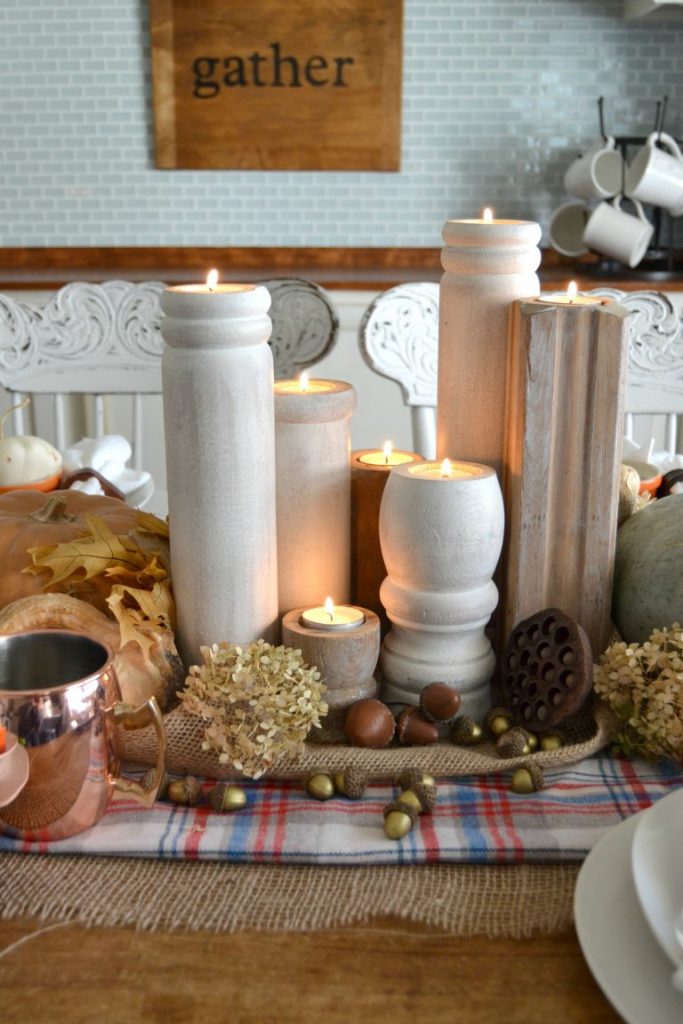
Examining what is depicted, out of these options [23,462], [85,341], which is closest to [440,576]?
[23,462]

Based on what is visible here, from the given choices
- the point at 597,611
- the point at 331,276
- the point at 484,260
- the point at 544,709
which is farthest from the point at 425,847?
the point at 331,276

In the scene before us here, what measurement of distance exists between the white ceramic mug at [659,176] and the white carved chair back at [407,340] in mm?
903

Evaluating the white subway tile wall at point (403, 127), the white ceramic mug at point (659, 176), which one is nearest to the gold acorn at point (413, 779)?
the white ceramic mug at point (659, 176)

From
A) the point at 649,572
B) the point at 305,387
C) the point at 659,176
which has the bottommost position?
the point at 649,572

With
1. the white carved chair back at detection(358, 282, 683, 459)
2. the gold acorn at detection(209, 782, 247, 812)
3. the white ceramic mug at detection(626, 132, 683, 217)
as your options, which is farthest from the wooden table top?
the white ceramic mug at detection(626, 132, 683, 217)

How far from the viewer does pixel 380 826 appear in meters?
0.65

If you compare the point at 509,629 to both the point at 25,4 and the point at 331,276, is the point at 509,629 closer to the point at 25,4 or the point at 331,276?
the point at 331,276

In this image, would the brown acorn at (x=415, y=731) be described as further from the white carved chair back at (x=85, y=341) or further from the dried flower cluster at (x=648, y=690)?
the white carved chair back at (x=85, y=341)

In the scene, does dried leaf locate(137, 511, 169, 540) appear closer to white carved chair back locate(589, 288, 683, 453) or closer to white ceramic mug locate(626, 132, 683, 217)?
white carved chair back locate(589, 288, 683, 453)

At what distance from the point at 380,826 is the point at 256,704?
0.11 meters

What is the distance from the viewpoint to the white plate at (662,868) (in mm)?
495

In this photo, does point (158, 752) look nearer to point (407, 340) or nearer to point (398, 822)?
point (398, 822)

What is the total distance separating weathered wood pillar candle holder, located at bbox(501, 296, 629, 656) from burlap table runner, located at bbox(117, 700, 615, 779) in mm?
123

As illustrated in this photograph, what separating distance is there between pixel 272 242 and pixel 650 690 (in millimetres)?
2217
